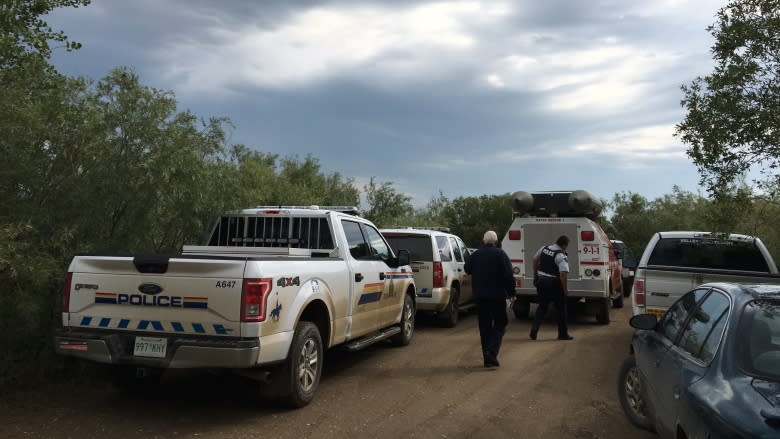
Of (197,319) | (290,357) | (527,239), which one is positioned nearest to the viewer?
(197,319)

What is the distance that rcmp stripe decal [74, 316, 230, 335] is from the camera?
17.7 ft

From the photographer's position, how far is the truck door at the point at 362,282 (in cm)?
755

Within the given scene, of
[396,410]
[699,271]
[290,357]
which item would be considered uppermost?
[699,271]

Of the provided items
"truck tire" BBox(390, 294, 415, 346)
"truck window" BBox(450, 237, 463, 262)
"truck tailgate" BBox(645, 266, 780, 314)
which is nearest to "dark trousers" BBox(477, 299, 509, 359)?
"truck tire" BBox(390, 294, 415, 346)

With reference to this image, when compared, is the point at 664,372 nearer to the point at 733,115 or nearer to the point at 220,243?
the point at 733,115

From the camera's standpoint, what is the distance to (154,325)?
5.53 metres

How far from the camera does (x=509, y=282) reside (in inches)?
331

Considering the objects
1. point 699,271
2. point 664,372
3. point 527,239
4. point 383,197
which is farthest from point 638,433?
point 383,197

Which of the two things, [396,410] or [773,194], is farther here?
[773,194]

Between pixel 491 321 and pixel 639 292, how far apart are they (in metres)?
2.02

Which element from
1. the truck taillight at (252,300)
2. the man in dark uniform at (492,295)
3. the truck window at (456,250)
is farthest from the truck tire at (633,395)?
the truck window at (456,250)

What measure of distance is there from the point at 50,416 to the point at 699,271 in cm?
747

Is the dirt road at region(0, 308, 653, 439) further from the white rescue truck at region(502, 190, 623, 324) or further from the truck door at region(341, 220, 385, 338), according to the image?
the white rescue truck at region(502, 190, 623, 324)

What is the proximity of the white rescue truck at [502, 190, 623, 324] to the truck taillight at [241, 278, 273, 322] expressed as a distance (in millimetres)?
8735
